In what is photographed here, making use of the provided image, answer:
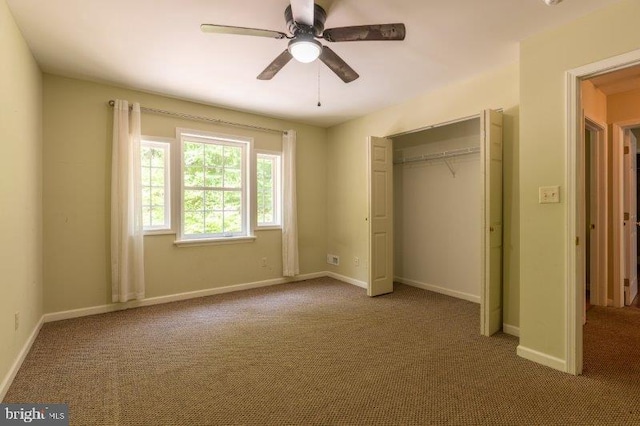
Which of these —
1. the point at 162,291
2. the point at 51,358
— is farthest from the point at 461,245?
the point at 51,358

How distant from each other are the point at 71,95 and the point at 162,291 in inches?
94.4

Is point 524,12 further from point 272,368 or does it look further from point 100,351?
point 100,351

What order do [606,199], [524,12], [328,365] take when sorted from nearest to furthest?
[524,12] → [328,365] → [606,199]

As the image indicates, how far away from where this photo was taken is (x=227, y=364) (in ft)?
7.80

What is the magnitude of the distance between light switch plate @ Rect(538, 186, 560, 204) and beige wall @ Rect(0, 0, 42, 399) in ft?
12.2

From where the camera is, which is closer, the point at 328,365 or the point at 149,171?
the point at 328,365

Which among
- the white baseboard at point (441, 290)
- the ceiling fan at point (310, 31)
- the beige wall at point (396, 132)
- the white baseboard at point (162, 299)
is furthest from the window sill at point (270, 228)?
the ceiling fan at point (310, 31)

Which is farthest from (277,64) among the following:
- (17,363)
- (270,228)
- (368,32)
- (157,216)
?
(17,363)

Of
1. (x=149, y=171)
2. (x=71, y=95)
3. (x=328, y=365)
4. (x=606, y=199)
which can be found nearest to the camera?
(x=328, y=365)

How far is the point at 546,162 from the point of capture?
2.34m

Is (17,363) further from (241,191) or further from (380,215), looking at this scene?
(380,215)

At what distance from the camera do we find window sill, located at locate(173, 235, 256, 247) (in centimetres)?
400

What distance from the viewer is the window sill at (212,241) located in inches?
157

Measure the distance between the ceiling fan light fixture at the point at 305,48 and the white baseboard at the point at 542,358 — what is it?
2.72 m
